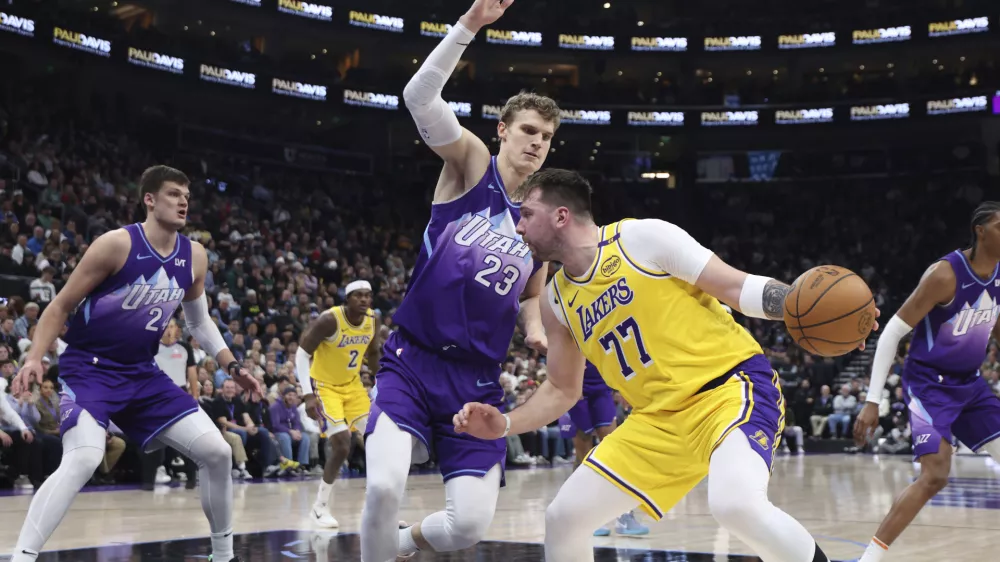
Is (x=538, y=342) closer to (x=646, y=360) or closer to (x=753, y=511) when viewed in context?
(x=646, y=360)

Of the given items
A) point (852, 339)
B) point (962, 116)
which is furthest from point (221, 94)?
point (852, 339)

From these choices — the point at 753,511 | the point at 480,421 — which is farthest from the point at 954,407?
the point at 480,421

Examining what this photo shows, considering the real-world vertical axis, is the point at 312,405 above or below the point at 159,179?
below

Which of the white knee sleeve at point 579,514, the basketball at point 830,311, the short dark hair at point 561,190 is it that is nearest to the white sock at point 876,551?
the white knee sleeve at point 579,514

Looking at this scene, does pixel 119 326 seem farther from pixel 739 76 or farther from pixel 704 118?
pixel 739 76

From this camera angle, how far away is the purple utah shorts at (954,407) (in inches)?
242

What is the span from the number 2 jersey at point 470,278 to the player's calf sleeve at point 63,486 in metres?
1.99

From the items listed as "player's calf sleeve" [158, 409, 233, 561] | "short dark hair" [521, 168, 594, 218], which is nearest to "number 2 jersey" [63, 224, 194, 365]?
"player's calf sleeve" [158, 409, 233, 561]

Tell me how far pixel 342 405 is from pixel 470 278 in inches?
224

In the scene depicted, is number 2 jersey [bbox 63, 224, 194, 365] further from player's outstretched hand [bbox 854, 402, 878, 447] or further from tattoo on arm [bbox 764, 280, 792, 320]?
player's outstretched hand [bbox 854, 402, 878, 447]

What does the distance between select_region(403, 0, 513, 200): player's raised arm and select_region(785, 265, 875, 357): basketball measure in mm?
1754

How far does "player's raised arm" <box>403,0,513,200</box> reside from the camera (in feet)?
14.7

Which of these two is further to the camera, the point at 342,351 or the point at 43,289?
the point at 43,289

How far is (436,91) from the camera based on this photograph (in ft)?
14.8
